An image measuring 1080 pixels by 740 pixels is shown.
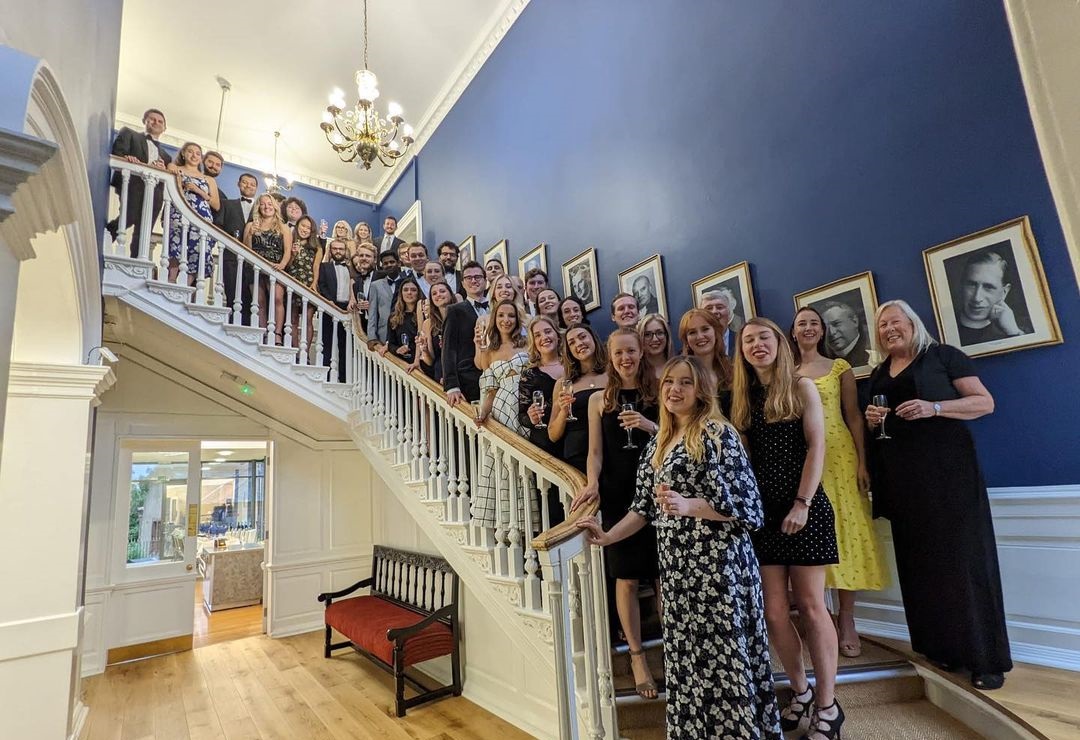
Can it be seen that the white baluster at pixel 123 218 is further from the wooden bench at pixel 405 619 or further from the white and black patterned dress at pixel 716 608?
the white and black patterned dress at pixel 716 608

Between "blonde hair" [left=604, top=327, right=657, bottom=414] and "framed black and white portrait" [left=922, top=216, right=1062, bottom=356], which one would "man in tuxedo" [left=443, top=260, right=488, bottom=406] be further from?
"framed black and white portrait" [left=922, top=216, right=1062, bottom=356]

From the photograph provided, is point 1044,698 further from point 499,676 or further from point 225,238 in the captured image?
point 225,238

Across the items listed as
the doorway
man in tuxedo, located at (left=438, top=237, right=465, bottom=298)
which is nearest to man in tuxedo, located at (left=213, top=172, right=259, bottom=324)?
man in tuxedo, located at (left=438, top=237, right=465, bottom=298)

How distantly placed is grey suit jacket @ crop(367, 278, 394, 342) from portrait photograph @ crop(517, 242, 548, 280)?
1270 millimetres

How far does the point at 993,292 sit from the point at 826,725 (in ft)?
5.96

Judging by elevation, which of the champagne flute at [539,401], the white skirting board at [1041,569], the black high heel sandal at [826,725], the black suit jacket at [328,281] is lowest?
the black high heel sandal at [826,725]

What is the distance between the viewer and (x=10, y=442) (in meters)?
2.53

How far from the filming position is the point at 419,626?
12.7 ft

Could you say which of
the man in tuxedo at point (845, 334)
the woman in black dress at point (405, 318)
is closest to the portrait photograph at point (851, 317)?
the man in tuxedo at point (845, 334)

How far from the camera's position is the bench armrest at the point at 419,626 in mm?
3755

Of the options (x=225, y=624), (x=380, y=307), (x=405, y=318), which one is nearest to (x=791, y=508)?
(x=405, y=318)

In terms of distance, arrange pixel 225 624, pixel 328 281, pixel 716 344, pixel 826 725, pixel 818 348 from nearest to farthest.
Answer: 1. pixel 826 725
2. pixel 716 344
3. pixel 818 348
4. pixel 328 281
5. pixel 225 624

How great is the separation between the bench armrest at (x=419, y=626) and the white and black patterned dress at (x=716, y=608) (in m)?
2.66

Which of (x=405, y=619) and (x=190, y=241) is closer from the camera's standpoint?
(x=190, y=241)
